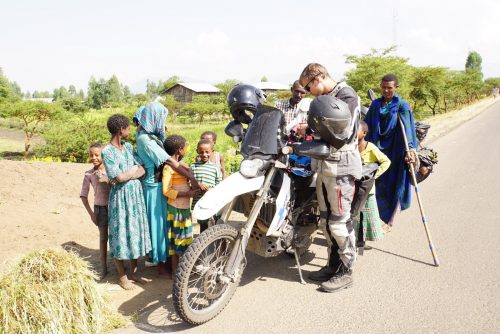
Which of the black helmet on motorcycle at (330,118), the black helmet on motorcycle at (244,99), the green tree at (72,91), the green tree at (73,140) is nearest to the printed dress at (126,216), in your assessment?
the black helmet on motorcycle at (244,99)

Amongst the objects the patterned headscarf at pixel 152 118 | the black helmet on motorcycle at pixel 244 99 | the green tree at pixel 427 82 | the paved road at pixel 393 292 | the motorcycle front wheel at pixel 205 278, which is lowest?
the paved road at pixel 393 292

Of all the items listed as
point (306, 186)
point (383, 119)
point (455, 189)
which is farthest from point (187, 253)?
point (455, 189)

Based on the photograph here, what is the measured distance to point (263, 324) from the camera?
3.18m

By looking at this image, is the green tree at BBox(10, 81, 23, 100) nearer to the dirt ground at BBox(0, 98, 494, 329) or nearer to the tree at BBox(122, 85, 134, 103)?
the tree at BBox(122, 85, 134, 103)

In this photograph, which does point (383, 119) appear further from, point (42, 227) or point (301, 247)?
point (42, 227)

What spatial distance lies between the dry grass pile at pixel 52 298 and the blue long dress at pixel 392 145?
3563 mm

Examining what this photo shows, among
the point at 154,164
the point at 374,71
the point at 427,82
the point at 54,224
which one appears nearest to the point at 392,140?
the point at 154,164

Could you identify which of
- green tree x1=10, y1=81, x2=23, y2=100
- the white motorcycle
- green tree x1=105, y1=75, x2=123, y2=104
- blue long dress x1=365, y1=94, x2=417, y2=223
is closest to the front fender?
the white motorcycle

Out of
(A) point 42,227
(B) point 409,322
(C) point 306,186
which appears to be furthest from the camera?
(A) point 42,227

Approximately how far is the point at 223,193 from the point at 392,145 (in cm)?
296

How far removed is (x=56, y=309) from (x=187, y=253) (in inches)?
36.8

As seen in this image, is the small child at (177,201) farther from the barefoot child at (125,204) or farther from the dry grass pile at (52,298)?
the dry grass pile at (52,298)

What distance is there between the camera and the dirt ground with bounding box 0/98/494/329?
3621 mm

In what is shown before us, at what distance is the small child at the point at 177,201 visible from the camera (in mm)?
3917
